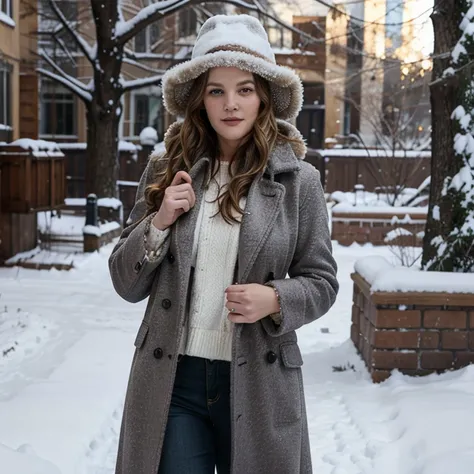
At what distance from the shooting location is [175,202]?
93.5 inches

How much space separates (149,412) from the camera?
2432mm

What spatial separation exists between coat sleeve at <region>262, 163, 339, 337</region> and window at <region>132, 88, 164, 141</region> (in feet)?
102

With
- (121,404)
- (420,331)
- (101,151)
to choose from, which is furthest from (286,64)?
(121,404)

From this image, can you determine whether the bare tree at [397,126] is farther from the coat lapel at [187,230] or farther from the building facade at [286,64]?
the coat lapel at [187,230]

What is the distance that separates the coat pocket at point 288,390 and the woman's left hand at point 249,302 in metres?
0.19

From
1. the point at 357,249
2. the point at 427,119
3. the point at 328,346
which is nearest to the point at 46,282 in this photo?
the point at 328,346

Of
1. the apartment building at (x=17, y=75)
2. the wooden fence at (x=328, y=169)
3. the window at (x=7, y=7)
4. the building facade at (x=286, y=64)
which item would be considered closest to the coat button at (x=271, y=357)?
the apartment building at (x=17, y=75)

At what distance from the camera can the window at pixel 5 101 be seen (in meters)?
16.4

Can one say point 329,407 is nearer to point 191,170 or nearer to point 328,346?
point 328,346

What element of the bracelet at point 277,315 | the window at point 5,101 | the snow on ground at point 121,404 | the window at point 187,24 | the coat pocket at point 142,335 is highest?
the window at point 187,24

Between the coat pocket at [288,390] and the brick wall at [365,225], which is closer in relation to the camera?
the coat pocket at [288,390]

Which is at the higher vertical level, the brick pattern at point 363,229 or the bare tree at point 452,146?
the bare tree at point 452,146

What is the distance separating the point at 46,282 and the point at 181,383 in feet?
29.6

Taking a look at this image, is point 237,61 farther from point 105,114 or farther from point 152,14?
point 105,114
